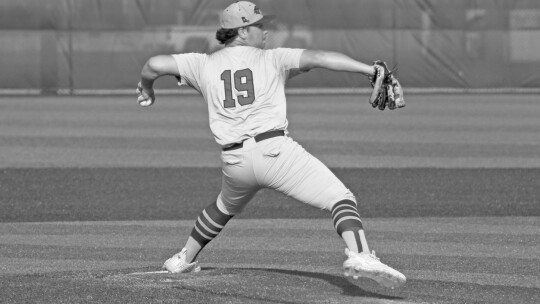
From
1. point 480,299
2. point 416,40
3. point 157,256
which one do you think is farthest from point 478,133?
point 480,299

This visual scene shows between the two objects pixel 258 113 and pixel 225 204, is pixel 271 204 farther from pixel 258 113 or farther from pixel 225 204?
pixel 258 113

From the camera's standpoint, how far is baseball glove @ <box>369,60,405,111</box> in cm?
646

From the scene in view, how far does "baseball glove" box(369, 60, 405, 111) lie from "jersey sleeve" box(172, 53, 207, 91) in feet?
3.55

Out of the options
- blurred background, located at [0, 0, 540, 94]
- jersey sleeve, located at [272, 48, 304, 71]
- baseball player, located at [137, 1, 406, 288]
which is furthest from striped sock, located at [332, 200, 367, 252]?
blurred background, located at [0, 0, 540, 94]

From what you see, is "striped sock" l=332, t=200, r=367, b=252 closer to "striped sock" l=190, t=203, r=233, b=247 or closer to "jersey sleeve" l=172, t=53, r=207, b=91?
"striped sock" l=190, t=203, r=233, b=247

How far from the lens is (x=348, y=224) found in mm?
6398

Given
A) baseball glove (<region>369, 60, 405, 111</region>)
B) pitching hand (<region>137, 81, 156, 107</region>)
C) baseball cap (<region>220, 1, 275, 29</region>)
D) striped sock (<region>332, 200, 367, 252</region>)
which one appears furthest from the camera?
pitching hand (<region>137, 81, 156, 107</region>)

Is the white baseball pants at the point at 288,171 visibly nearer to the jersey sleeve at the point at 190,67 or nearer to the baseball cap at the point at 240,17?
the jersey sleeve at the point at 190,67

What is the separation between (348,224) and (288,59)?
41.2 inches

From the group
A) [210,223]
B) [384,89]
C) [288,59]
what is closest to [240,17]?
[288,59]

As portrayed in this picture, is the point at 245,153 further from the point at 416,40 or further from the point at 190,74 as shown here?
the point at 416,40

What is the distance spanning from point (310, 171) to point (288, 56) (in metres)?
0.71

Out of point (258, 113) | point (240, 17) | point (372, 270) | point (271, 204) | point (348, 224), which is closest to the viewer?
point (372, 270)

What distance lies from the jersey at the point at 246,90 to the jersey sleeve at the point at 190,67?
46 mm
